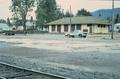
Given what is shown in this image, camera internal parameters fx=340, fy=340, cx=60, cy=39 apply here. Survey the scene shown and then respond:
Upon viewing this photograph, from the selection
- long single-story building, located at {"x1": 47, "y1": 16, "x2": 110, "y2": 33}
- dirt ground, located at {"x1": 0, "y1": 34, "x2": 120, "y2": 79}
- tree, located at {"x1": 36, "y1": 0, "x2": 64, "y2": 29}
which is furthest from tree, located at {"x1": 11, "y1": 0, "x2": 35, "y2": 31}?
dirt ground, located at {"x1": 0, "y1": 34, "x2": 120, "y2": 79}

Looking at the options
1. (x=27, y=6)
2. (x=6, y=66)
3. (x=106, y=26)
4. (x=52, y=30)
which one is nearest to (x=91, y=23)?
(x=106, y=26)

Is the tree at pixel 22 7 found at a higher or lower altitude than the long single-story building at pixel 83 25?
higher

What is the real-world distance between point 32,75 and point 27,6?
370ft

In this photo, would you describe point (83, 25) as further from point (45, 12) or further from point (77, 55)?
point (77, 55)

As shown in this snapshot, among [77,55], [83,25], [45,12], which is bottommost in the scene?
[83,25]

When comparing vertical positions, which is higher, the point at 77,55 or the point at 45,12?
the point at 77,55

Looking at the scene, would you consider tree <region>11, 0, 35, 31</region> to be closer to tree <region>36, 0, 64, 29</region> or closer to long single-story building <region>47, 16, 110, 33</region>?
tree <region>36, 0, 64, 29</region>

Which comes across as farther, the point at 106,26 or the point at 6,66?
the point at 106,26

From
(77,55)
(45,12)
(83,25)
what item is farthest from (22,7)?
(77,55)

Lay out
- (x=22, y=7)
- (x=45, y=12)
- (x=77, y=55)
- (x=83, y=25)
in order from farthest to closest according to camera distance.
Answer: (x=45, y=12), (x=22, y=7), (x=83, y=25), (x=77, y=55)

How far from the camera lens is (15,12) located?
127 metres

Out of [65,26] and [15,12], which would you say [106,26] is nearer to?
[65,26]

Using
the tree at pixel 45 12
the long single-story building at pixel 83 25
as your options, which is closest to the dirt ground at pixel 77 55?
the long single-story building at pixel 83 25

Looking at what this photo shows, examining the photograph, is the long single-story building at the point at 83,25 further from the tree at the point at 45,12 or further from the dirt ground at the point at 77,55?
the dirt ground at the point at 77,55
